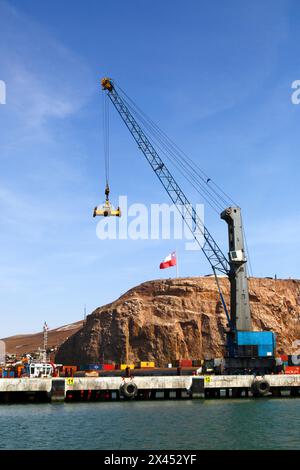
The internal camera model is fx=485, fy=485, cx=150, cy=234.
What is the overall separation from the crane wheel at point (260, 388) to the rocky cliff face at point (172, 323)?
75.8 metres

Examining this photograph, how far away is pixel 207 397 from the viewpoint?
74.4 metres

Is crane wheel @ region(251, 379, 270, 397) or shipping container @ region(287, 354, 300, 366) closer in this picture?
crane wheel @ region(251, 379, 270, 397)

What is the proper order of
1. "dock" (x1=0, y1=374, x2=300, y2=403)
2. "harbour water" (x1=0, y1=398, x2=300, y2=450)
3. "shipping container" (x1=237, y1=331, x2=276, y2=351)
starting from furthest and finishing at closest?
"shipping container" (x1=237, y1=331, x2=276, y2=351)
"dock" (x1=0, y1=374, x2=300, y2=403)
"harbour water" (x1=0, y1=398, x2=300, y2=450)

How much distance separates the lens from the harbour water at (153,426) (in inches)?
1510

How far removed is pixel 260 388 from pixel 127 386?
20.1 m

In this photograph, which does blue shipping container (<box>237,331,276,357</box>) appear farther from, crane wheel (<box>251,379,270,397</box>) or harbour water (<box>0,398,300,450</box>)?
harbour water (<box>0,398,300,450</box>)

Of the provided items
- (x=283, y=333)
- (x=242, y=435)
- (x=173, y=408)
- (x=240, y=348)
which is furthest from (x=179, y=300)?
(x=242, y=435)

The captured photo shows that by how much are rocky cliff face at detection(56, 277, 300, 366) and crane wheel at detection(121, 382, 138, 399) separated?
78899 millimetres

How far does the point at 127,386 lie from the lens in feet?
228

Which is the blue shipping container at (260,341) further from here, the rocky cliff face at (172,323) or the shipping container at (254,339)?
the rocky cliff face at (172,323)

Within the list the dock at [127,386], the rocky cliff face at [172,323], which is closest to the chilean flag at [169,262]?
the rocky cliff face at [172,323]

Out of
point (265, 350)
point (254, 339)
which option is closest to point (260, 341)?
point (254, 339)

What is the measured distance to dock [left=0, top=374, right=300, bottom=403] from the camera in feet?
226

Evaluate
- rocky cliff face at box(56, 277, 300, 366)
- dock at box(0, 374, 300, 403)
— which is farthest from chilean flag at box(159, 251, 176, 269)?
dock at box(0, 374, 300, 403)
